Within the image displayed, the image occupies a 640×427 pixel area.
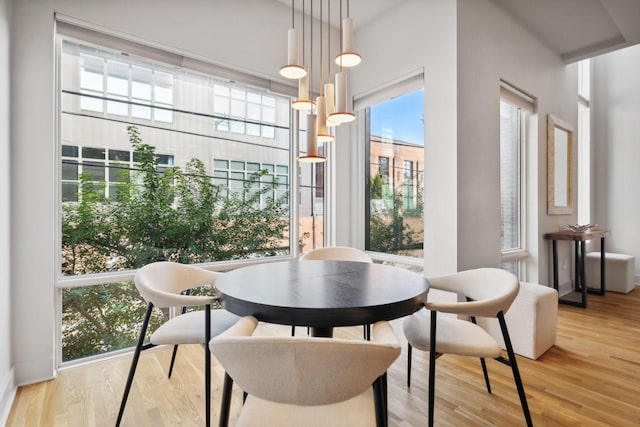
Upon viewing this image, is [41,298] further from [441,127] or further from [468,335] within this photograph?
[441,127]

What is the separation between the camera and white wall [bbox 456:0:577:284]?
8.72 feet

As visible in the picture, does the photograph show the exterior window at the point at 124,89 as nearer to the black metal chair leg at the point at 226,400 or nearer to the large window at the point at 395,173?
the large window at the point at 395,173

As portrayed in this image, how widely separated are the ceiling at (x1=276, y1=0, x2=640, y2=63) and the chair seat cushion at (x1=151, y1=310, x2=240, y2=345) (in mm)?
2906

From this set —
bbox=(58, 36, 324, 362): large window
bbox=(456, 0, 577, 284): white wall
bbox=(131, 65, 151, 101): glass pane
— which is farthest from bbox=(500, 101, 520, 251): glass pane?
bbox=(131, 65, 151, 101): glass pane

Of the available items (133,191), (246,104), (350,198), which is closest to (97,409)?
(133,191)

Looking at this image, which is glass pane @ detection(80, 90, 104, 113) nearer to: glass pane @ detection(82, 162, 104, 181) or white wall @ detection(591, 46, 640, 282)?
glass pane @ detection(82, 162, 104, 181)

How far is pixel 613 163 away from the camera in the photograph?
493cm

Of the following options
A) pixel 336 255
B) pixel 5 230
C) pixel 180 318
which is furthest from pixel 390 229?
pixel 5 230

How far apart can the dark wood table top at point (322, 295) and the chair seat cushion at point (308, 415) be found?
9.9 inches

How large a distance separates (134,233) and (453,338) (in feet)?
7.40

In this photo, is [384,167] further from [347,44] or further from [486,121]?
[347,44]

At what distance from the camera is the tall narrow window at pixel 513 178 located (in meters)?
3.46

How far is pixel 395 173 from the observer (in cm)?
335

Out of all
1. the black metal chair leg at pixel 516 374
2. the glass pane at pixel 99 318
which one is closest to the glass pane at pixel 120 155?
the glass pane at pixel 99 318
